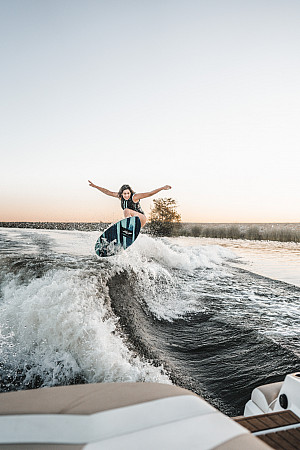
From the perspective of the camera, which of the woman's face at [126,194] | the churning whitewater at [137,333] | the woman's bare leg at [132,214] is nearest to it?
the churning whitewater at [137,333]

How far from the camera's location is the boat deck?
1240 mm

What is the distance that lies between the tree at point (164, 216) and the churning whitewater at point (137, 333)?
68.9ft

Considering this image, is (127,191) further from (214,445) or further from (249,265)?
(214,445)

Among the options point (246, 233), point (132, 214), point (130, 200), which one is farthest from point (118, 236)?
point (246, 233)

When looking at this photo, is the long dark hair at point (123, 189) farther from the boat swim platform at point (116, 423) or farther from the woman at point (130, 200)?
the boat swim platform at point (116, 423)

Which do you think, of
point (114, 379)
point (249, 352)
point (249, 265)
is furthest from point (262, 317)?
point (249, 265)

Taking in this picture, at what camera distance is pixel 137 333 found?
13.6ft

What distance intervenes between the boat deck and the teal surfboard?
5990 mm

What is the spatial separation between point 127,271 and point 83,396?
5967 millimetres

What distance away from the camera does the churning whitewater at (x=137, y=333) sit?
2963 mm

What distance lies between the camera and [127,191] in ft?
26.2

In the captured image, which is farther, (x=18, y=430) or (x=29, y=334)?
(x=29, y=334)

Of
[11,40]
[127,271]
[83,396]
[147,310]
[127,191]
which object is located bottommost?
[147,310]

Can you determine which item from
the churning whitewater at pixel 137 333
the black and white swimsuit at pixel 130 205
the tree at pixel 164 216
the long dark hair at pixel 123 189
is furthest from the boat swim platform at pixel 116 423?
the tree at pixel 164 216
